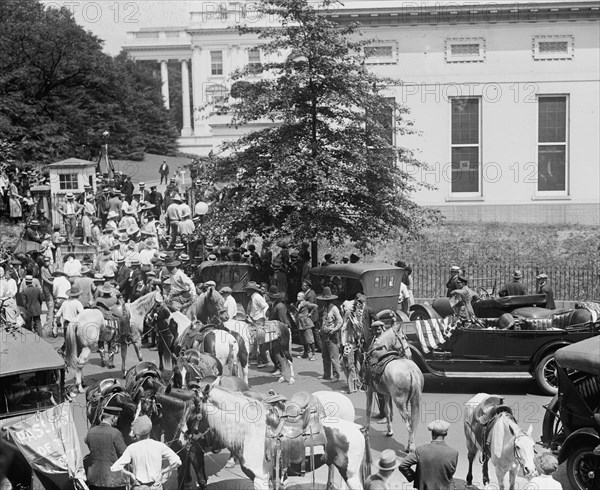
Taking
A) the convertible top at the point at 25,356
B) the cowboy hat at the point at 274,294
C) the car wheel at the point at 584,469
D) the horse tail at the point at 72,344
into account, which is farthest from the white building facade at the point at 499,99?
the car wheel at the point at 584,469

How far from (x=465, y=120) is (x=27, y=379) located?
26.0m

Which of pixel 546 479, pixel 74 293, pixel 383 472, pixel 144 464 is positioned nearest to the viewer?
pixel 546 479

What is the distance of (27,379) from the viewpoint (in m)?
11.4

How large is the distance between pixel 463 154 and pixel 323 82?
13.9 meters

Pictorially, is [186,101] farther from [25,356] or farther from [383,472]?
[383,472]

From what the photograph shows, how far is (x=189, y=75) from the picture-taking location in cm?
8844

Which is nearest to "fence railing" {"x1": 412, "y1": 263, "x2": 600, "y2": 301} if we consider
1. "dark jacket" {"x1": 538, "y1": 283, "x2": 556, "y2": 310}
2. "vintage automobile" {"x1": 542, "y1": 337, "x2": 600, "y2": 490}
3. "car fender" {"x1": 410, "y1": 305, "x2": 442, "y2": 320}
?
"dark jacket" {"x1": 538, "y1": 283, "x2": 556, "y2": 310}

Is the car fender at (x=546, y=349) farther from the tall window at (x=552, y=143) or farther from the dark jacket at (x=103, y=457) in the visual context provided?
the tall window at (x=552, y=143)

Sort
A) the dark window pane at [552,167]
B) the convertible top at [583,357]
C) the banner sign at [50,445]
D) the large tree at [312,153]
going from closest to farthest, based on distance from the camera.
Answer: the banner sign at [50,445] < the convertible top at [583,357] < the large tree at [312,153] < the dark window pane at [552,167]

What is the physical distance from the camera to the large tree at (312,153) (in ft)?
72.0

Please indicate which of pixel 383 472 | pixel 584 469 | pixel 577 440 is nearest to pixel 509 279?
pixel 577 440

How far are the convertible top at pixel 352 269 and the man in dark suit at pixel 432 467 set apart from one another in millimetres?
9383

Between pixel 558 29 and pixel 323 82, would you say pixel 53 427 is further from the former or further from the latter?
pixel 558 29

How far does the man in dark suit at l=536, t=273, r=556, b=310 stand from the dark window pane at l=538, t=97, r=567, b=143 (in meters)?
15.2
